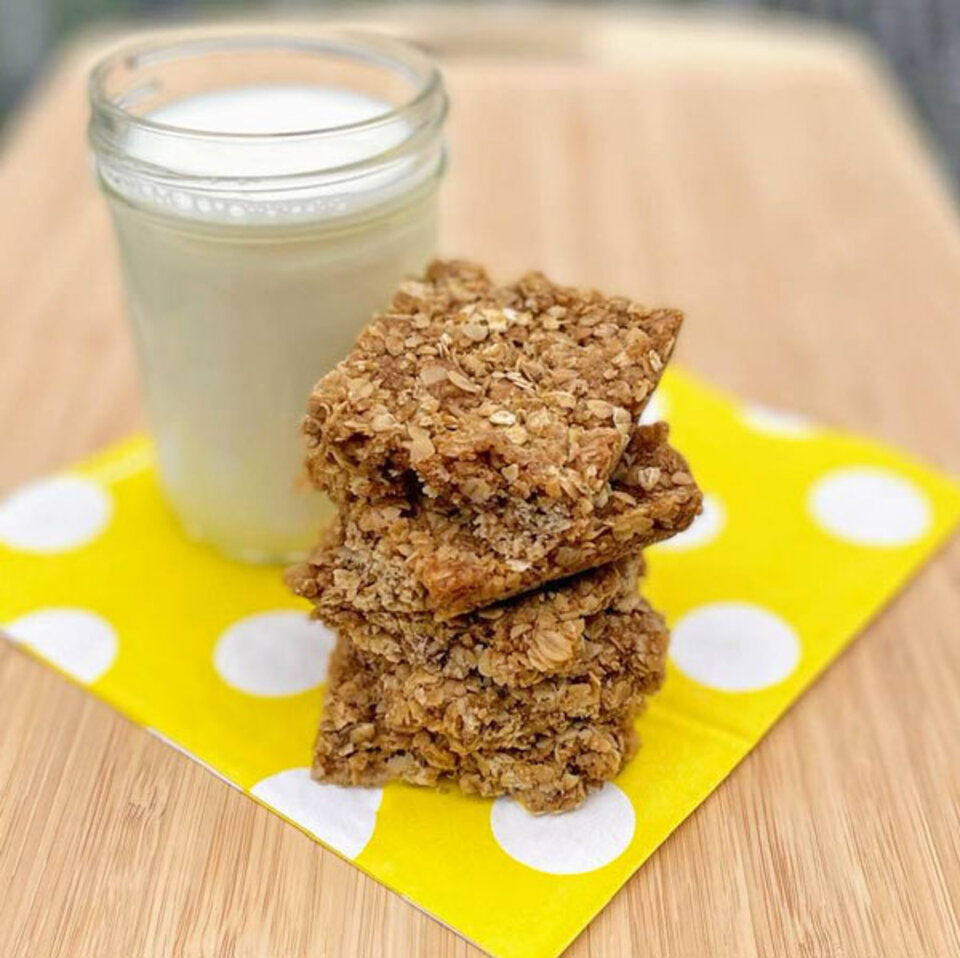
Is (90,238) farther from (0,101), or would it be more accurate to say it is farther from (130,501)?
(0,101)

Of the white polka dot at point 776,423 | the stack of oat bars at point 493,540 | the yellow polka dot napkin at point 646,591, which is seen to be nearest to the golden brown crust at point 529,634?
the stack of oat bars at point 493,540

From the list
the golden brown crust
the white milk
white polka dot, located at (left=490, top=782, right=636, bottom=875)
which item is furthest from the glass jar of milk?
white polka dot, located at (left=490, top=782, right=636, bottom=875)

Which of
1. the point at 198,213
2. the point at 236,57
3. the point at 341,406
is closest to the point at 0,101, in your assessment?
the point at 236,57

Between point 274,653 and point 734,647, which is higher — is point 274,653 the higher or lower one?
the lower one

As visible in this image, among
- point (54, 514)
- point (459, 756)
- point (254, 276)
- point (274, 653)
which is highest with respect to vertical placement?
point (254, 276)

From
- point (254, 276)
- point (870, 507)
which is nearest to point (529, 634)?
point (254, 276)

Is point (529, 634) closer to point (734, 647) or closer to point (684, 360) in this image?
point (734, 647)
